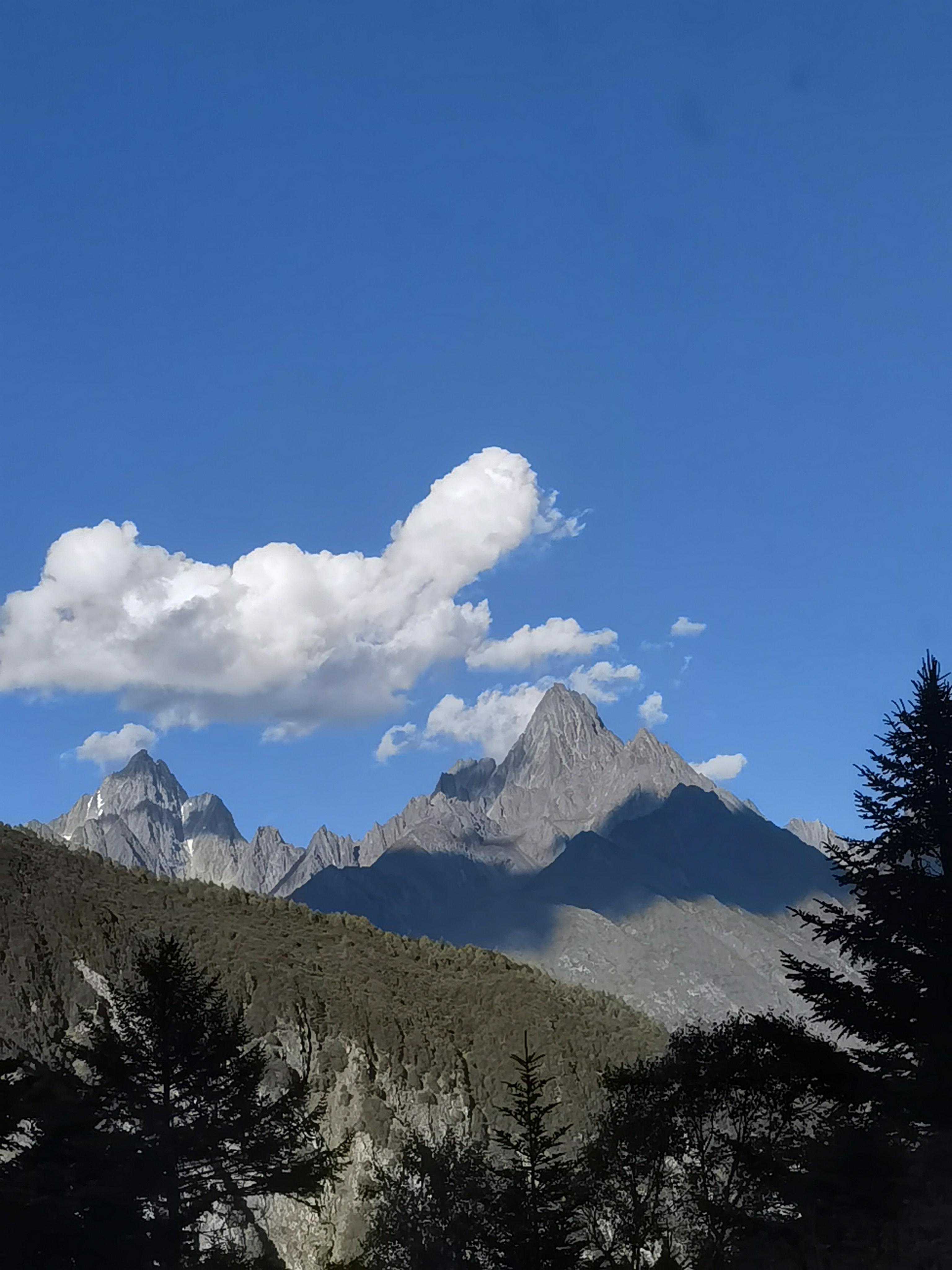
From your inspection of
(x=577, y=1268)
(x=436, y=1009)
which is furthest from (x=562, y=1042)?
(x=577, y=1268)

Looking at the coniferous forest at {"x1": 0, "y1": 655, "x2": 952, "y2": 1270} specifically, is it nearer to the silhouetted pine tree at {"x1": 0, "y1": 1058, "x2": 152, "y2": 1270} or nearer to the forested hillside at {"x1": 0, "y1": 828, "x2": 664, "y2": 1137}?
the silhouetted pine tree at {"x1": 0, "y1": 1058, "x2": 152, "y2": 1270}

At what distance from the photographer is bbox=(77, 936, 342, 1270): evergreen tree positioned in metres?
20.0

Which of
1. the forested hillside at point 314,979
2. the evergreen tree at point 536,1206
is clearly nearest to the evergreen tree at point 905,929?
the evergreen tree at point 536,1206

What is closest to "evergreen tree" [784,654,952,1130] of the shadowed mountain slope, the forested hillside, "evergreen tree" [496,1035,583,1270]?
"evergreen tree" [496,1035,583,1270]

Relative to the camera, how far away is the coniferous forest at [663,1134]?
61.2 ft

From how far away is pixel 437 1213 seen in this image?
29.8 meters

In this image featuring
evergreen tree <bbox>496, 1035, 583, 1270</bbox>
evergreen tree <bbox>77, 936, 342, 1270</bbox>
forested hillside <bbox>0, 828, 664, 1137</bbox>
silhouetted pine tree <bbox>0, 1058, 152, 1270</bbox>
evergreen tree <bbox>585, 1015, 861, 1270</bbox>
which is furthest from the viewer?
forested hillside <bbox>0, 828, 664, 1137</bbox>

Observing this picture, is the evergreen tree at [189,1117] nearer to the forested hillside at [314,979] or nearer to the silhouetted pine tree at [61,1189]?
the silhouetted pine tree at [61,1189]

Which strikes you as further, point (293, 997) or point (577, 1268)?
point (293, 997)

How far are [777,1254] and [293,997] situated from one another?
4207 cm

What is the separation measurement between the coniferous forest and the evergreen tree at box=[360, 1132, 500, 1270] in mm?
129

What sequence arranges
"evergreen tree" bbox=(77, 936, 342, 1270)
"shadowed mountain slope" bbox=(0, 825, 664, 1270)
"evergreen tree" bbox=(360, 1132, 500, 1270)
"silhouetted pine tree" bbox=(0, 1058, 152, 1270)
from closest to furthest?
1. "silhouetted pine tree" bbox=(0, 1058, 152, 1270)
2. "evergreen tree" bbox=(77, 936, 342, 1270)
3. "evergreen tree" bbox=(360, 1132, 500, 1270)
4. "shadowed mountain slope" bbox=(0, 825, 664, 1270)

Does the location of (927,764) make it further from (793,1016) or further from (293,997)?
(293,997)

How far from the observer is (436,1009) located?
207ft
